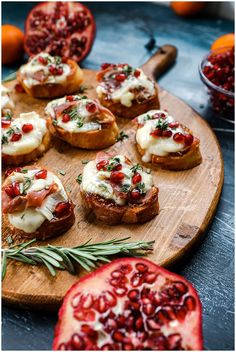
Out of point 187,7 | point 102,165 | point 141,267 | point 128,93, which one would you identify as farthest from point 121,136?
point 187,7

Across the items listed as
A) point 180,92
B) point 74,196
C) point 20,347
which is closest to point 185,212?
point 74,196

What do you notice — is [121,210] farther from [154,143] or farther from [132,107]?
[132,107]

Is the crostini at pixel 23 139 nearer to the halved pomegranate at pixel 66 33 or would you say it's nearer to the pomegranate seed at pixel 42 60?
the pomegranate seed at pixel 42 60

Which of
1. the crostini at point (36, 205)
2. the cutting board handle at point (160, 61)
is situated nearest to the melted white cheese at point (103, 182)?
the crostini at point (36, 205)

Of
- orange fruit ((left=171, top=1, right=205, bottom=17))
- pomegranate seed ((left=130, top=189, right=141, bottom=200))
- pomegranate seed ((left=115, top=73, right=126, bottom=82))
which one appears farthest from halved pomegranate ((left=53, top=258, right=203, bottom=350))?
orange fruit ((left=171, top=1, right=205, bottom=17))

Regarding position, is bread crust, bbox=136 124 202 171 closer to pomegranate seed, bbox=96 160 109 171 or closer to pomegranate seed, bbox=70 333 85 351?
pomegranate seed, bbox=96 160 109 171

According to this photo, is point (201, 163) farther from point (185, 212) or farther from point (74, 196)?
point (74, 196)
